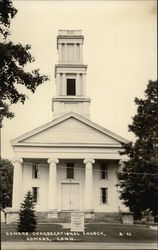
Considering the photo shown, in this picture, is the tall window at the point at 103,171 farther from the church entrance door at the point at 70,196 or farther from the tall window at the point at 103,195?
the church entrance door at the point at 70,196

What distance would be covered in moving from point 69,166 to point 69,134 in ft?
9.19

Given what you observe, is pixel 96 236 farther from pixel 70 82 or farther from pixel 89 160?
pixel 70 82

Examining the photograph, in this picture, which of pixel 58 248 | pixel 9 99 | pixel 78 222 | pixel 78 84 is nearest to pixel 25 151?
pixel 78 84

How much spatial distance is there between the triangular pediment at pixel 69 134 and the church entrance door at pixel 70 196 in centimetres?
381

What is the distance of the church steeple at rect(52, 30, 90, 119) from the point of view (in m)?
39.9

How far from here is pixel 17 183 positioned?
35438 mm

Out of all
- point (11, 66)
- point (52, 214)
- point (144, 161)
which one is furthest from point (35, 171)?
point (11, 66)

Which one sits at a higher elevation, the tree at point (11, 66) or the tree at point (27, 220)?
the tree at point (11, 66)

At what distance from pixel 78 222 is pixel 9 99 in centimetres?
835

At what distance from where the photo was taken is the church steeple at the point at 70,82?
39.9 meters

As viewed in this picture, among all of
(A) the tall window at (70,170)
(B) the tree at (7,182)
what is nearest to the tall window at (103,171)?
(A) the tall window at (70,170)

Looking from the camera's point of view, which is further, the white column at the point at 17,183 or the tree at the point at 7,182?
the tree at the point at 7,182

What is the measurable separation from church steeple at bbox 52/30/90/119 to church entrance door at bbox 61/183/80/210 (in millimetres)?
6536

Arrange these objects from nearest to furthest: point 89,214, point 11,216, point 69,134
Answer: point 11,216 < point 89,214 < point 69,134
